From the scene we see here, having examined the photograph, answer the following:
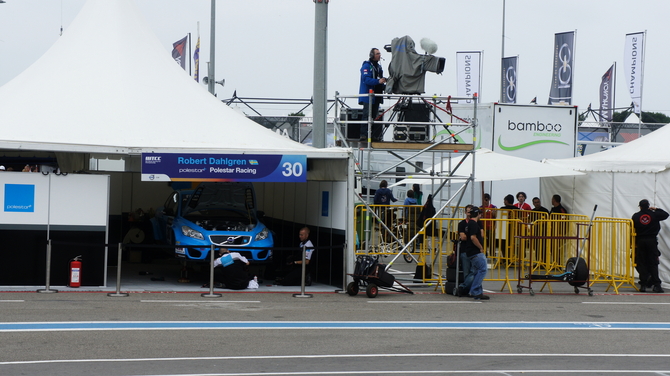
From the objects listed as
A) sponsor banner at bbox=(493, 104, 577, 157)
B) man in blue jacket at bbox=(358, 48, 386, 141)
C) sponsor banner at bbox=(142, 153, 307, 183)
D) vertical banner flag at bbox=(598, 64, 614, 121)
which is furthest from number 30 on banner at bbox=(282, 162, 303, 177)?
vertical banner flag at bbox=(598, 64, 614, 121)

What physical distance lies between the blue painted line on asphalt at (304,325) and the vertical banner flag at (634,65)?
80.2 ft

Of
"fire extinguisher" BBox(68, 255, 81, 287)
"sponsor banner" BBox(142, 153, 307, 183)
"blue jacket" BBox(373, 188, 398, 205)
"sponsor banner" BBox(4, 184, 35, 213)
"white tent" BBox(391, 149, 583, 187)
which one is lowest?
"fire extinguisher" BBox(68, 255, 81, 287)

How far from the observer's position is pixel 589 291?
52.2ft

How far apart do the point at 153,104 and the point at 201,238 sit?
2878 millimetres

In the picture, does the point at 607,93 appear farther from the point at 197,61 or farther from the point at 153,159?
the point at 153,159

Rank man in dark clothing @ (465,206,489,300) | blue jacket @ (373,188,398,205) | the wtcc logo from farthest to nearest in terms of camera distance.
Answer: blue jacket @ (373,188,398,205) < the wtcc logo < man in dark clothing @ (465,206,489,300)

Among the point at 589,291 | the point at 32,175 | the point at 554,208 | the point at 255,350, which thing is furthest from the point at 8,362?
the point at 554,208

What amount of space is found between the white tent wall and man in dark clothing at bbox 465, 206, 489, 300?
16.3 ft

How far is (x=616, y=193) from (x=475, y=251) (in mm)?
5999

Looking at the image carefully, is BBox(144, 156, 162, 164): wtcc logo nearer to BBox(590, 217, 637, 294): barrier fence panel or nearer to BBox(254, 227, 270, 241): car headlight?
BBox(254, 227, 270, 241): car headlight

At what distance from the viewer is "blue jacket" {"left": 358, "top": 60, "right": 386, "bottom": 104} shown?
55.6ft

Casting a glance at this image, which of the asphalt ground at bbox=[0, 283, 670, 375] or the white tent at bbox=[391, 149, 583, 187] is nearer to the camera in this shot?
the asphalt ground at bbox=[0, 283, 670, 375]

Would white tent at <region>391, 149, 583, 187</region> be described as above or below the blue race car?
above

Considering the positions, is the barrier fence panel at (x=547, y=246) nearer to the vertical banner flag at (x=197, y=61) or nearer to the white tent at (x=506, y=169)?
the white tent at (x=506, y=169)
